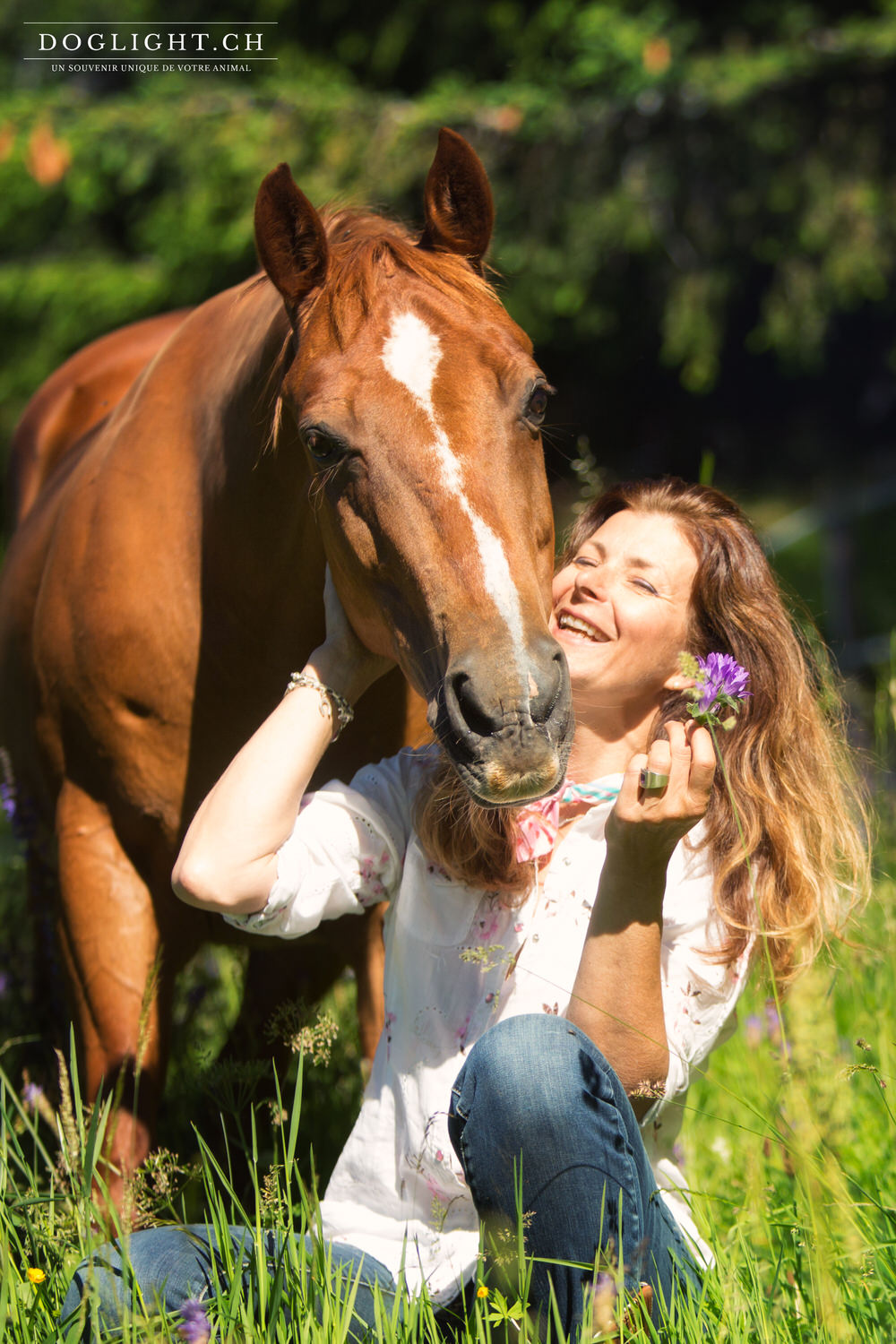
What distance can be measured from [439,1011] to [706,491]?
0.99 metres

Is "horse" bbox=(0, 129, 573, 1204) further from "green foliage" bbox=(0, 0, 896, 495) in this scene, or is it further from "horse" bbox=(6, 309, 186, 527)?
"green foliage" bbox=(0, 0, 896, 495)

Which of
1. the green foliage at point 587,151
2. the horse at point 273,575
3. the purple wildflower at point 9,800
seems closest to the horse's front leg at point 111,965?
the horse at point 273,575

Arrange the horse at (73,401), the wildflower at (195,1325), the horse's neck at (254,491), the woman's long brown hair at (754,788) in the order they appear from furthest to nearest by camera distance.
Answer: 1. the horse at (73,401)
2. the horse's neck at (254,491)
3. the woman's long brown hair at (754,788)
4. the wildflower at (195,1325)

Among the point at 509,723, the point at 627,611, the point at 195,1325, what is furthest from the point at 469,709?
the point at 195,1325

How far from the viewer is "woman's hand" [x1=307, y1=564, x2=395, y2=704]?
6.14 ft

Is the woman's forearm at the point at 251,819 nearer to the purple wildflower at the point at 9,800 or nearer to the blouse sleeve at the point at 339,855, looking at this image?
the blouse sleeve at the point at 339,855

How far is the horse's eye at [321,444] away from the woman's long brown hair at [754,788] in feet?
1.61

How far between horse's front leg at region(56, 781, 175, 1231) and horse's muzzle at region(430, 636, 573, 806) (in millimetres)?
1053

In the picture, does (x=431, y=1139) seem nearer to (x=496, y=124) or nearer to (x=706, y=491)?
(x=706, y=491)

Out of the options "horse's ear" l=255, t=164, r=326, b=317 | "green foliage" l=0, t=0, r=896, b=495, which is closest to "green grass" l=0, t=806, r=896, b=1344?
"horse's ear" l=255, t=164, r=326, b=317

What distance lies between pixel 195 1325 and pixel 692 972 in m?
0.81

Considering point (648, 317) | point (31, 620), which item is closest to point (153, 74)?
point (648, 317)

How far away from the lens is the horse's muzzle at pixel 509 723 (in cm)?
149

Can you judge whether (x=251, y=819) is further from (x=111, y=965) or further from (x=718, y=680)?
(x=111, y=965)
